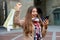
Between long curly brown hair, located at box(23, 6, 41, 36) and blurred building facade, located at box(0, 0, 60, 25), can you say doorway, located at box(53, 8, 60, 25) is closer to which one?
blurred building facade, located at box(0, 0, 60, 25)

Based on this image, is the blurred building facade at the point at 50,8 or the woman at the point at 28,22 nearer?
the woman at the point at 28,22

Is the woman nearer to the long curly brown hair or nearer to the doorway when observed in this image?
the long curly brown hair

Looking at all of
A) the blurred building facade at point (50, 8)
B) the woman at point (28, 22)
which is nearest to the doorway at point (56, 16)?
the blurred building facade at point (50, 8)

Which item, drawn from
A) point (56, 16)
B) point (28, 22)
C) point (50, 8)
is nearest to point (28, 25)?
point (28, 22)

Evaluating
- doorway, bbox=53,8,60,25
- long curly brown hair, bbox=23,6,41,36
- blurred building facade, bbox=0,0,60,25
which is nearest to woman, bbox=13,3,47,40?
long curly brown hair, bbox=23,6,41,36

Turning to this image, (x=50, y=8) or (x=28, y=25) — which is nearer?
(x=28, y=25)

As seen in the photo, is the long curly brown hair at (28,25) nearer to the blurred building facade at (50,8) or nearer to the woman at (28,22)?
the woman at (28,22)

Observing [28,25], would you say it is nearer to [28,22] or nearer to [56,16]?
[28,22]

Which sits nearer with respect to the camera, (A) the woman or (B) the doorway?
(A) the woman

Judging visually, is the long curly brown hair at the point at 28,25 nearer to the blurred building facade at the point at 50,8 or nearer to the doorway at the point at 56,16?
the blurred building facade at the point at 50,8

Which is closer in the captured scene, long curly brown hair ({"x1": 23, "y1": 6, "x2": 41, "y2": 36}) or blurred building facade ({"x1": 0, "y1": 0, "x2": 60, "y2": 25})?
long curly brown hair ({"x1": 23, "y1": 6, "x2": 41, "y2": 36})

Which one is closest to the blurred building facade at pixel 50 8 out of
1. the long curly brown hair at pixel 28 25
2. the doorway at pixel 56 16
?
the doorway at pixel 56 16

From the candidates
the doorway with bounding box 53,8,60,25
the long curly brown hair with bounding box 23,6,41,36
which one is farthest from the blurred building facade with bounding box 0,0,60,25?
the long curly brown hair with bounding box 23,6,41,36

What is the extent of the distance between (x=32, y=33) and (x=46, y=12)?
12.1 metres
